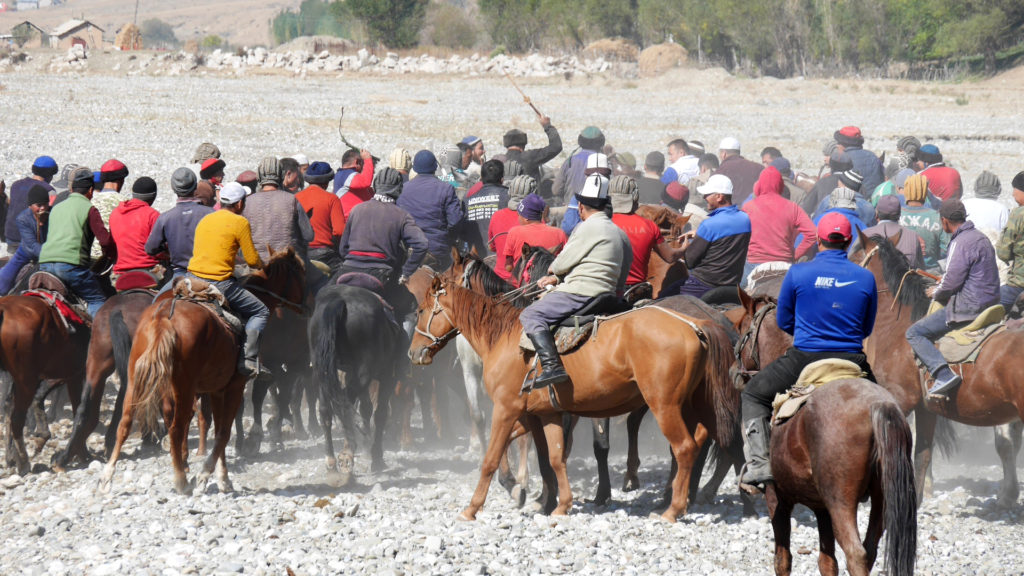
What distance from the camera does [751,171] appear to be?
15.8m

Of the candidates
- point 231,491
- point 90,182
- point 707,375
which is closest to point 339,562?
point 231,491

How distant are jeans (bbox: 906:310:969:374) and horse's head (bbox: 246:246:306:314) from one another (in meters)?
5.68

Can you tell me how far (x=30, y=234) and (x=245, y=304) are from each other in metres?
3.48

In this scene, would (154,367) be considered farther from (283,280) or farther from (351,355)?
(351,355)

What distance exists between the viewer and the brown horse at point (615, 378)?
852 cm

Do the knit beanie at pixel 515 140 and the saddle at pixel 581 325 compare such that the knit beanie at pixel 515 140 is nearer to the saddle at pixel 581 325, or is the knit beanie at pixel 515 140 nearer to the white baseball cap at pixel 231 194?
the white baseball cap at pixel 231 194

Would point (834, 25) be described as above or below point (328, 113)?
above

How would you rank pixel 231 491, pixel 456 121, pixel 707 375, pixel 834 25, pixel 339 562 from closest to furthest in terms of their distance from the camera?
1. pixel 339 562
2. pixel 707 375
3. pixel 231 491
4. pixel 456 121
5. pixel 834 25

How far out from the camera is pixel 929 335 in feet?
30.3

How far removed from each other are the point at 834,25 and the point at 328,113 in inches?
1633

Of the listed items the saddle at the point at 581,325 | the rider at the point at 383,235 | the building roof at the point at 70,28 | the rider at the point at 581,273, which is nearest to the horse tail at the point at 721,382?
the saddle at the point at 581,325

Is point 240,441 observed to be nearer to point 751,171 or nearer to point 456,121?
point 751,171

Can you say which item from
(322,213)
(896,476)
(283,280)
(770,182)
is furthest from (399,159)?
(896,476)

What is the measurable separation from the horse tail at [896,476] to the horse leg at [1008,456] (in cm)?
402
